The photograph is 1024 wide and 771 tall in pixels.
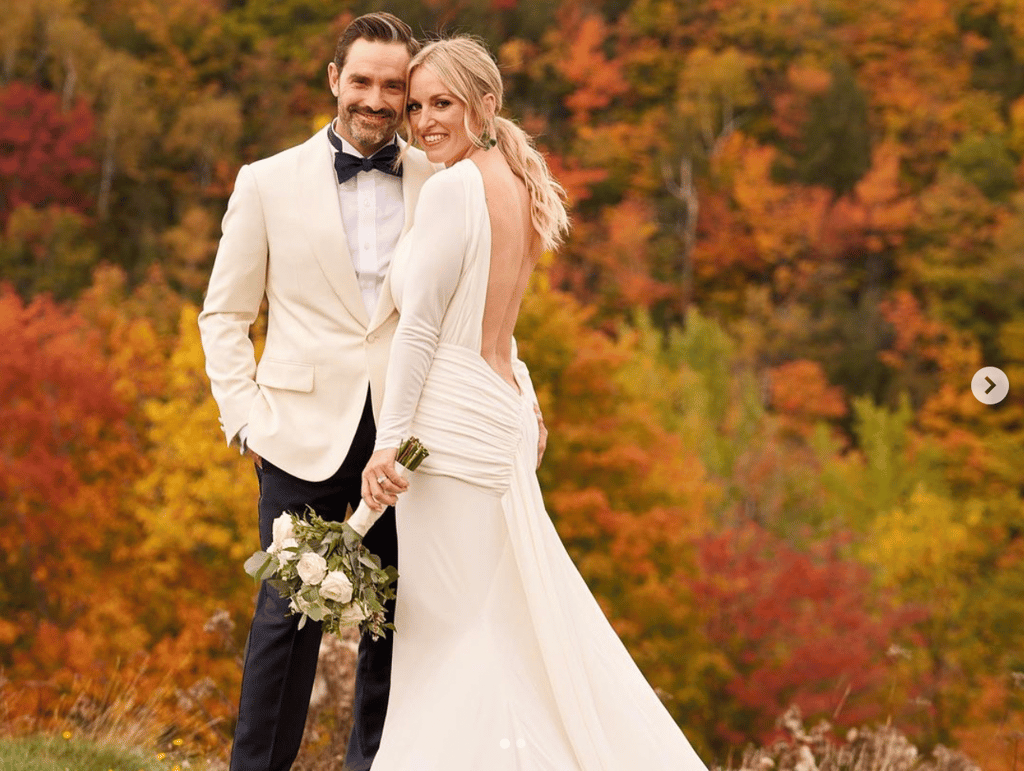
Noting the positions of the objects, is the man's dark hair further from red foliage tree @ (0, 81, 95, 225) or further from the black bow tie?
red foliage tree @ (0, 81, 95, 225)

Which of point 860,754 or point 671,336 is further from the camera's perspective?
point 671,336

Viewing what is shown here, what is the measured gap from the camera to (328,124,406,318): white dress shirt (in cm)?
374

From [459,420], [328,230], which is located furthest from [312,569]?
[328,230]

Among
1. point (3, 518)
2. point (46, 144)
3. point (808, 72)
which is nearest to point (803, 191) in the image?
point (808, 72)

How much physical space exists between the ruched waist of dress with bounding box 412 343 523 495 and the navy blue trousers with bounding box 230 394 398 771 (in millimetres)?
284

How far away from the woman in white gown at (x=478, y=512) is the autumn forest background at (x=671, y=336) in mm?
2112

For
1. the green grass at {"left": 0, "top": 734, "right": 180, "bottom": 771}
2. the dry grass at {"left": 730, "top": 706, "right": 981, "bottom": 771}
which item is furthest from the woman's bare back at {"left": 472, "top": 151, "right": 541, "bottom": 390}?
the dry grass at {"left": 730, "top": 706, "right": 981, "bottom": 771}

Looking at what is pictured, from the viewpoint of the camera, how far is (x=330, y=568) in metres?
3.39

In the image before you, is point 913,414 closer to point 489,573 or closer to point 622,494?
point 622,494

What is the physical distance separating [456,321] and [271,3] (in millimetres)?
45307

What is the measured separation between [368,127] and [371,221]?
0.86ft

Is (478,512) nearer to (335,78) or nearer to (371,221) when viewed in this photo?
(371,221)

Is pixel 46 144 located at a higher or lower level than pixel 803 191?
lower

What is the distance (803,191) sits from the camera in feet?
150
